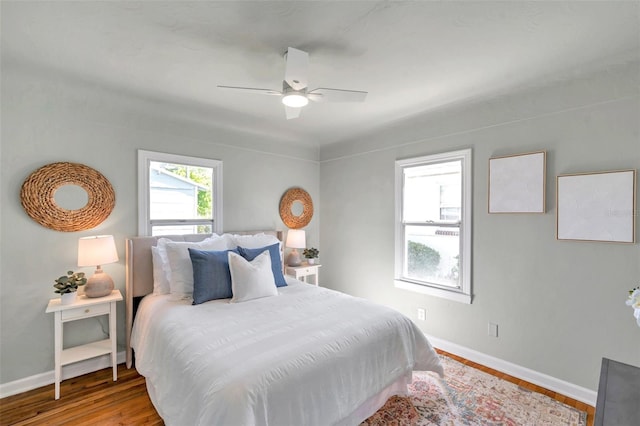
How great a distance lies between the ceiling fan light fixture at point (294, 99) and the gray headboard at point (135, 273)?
192 cm

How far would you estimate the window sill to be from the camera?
9.39 ft

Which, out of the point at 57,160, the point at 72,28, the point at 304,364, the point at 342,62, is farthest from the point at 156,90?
the point at 304,364

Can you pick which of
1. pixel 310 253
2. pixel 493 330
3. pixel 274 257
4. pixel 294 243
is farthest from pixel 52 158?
pixel 493 330

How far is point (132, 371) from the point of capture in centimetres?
260

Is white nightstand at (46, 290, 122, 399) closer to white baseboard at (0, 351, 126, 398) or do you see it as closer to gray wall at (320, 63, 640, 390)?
white baseboard at (0, 351, 126, 398)

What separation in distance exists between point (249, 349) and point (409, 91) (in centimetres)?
244

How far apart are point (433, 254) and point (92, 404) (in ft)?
11.1

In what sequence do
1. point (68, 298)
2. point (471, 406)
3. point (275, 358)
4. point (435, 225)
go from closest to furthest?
point (275, 358) < point (471, 406) < point (68, 298) < point (435, 225)

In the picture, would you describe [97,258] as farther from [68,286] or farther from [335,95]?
[335,95]

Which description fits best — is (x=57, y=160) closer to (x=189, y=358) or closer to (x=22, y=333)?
(x=22, y=333)

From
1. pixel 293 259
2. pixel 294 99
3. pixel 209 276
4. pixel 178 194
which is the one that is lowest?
pixel 293 259

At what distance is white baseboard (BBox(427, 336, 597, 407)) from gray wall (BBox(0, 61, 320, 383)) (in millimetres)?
3381

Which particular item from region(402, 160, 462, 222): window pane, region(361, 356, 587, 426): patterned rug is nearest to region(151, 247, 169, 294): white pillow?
region(361, 356, 587, 426): patterned rug

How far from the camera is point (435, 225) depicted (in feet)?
10.4
